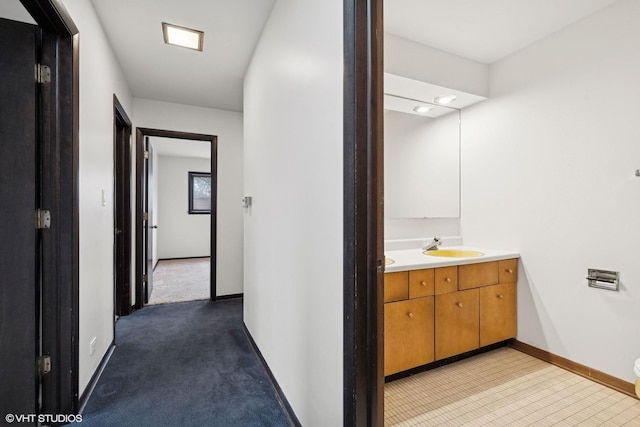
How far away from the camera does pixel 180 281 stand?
4.79m

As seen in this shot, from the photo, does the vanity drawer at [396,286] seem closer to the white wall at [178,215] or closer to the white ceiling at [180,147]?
the white ceiling at [180,147]

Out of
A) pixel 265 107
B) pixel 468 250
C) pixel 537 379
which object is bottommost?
pixel 537 379

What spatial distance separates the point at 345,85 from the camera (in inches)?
41.2

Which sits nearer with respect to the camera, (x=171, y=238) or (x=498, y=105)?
(x=498, y=105)

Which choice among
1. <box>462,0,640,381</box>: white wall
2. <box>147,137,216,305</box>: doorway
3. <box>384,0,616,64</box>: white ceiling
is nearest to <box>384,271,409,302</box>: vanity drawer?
<box>462,0,640,381</box>: white wall

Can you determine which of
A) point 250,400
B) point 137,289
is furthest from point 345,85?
point 137,289

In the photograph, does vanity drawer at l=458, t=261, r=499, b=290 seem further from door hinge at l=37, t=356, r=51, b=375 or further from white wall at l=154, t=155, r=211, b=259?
white wall at l=154, t=155, r=211, b=259

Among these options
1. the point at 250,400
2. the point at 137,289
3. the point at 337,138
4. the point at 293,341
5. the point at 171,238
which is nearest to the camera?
the point at 337,138

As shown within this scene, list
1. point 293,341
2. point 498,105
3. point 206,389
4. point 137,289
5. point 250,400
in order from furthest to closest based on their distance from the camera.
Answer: point 137,289 < point 498,105 < point 206,389 < point 250,400 < point 293,341

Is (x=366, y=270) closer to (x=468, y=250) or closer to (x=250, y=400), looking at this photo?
(x=250, y=400)

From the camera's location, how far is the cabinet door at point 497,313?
2.30 m

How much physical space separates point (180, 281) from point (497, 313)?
14.5 ft

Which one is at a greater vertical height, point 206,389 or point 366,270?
point 366,270

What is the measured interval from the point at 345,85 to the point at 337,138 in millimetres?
184
